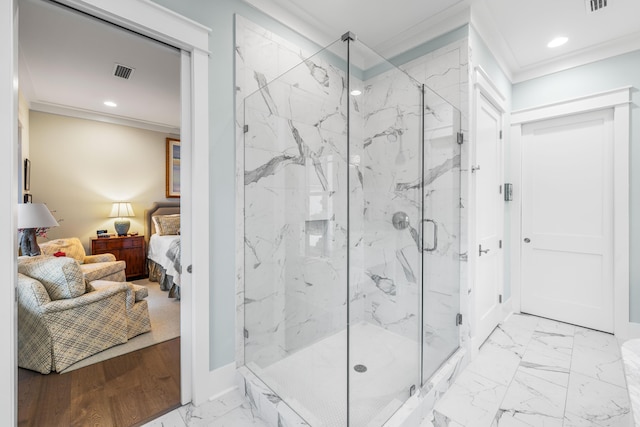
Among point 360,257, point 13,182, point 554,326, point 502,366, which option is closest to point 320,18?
point 360,257

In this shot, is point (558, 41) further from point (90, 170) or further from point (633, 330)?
point (90, 170)

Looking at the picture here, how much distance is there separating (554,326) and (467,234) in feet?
5.47

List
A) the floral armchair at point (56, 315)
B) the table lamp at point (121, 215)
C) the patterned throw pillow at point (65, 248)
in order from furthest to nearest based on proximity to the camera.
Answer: the table lamp at point (121, 215)
the patterned throw pillow at point (65, 248)
the floral armchair at point (56, 315)

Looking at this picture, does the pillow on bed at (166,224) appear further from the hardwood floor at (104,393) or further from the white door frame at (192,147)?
the white door frame at (192,147)

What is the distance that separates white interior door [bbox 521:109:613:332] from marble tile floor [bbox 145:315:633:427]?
42 cm

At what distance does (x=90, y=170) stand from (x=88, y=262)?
1.50m

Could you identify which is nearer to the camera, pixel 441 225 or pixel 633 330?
pixel 441 225

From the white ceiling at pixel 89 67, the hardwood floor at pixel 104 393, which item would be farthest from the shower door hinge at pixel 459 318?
the white ceiling at pixel 89 67

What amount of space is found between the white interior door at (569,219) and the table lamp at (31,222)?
4.72 m

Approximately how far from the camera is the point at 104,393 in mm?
1832

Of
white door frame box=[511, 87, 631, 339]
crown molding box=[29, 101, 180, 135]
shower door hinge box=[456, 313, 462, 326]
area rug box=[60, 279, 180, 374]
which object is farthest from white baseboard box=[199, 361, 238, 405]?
crown molding box=[29, 101, 180, 135]

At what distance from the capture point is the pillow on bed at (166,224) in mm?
4582

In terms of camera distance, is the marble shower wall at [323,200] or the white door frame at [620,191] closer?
the marble shower wall at [323,200]

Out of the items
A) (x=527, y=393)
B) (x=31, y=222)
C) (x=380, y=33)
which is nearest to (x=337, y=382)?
(x=527, y=393)
